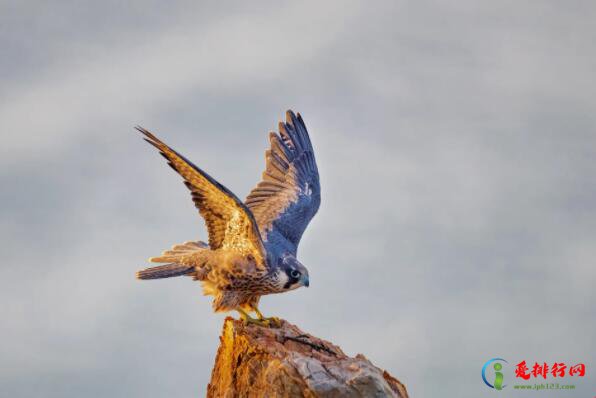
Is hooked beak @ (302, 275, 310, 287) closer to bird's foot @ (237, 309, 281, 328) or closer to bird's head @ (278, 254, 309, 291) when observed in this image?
bird's head @ (278, 254, 309, 291)

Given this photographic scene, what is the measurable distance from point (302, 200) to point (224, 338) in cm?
379

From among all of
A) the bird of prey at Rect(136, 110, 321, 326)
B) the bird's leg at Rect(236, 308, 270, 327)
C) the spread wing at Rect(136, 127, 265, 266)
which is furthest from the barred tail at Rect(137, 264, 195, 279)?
the bird's leg at Rect(236, 308, 270, 327)

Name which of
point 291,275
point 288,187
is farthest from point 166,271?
point 288,187

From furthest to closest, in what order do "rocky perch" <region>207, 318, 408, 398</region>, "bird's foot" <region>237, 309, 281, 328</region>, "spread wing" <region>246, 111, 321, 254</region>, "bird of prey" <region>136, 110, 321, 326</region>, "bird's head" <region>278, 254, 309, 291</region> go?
"spread wing" <region>246, 111, 321, 254</region>
"bird's head" <region>278, 254, 309, 291</region>
"bird of prey" <region>136, 110, 321, 326</region>
"bird's foot" <region>237, 309, 281, 328</region>
"rocky perch" <region>207, 318, 408, 398</region>

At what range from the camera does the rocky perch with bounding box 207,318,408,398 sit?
9.02m

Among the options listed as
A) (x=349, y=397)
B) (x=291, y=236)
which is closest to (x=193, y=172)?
(x=291, y=236)

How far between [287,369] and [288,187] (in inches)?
202

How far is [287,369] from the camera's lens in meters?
9.20

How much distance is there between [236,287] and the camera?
1144 cm

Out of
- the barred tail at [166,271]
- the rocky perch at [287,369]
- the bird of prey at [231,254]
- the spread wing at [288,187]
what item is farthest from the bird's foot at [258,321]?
the spread wing at [288,187]

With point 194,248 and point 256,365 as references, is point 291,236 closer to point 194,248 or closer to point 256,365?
point 194,248

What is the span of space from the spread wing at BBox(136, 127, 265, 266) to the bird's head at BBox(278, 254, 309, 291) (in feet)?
1.03

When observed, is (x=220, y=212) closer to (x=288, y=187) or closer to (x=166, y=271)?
(x=166, y=271)

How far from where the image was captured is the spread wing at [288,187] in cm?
1294
